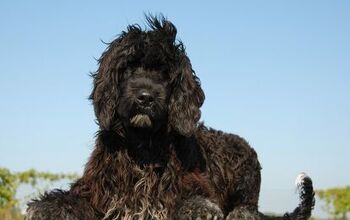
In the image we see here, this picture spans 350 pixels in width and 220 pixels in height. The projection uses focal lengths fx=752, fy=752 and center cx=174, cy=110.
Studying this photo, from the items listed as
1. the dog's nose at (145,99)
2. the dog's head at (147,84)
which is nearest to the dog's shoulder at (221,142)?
the dog's head at (147,84)

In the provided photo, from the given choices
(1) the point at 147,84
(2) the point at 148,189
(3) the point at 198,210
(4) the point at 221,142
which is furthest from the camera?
(4) the point at 221,142

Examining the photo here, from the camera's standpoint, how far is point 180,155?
7344 mm

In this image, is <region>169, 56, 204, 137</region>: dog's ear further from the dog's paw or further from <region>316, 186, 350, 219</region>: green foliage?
<region>316, 186, 350, 219</region>: green foliage

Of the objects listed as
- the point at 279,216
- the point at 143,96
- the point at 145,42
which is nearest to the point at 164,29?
the point at 145,42

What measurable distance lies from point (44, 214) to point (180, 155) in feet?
4.82

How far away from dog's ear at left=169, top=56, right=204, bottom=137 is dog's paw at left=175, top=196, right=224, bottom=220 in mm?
701

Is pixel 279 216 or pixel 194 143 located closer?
pixel 194 143

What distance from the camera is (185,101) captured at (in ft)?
23.8

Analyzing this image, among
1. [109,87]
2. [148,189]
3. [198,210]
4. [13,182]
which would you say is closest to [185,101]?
[109,87]

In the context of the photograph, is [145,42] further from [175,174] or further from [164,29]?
[175,174]

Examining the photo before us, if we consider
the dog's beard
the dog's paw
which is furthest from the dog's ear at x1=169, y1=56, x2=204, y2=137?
the dog's paw

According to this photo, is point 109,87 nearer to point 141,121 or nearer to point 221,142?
point 141,121

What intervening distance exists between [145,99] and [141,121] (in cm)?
20

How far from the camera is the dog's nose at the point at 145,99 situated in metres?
6.71
